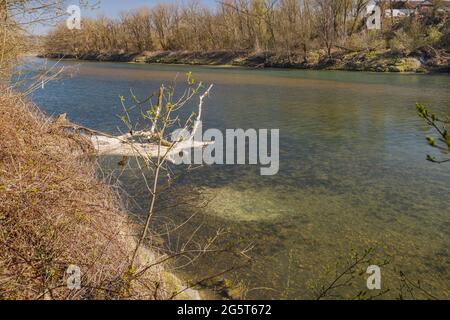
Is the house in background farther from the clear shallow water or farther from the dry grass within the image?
the dry grass

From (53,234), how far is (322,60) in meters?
54.8

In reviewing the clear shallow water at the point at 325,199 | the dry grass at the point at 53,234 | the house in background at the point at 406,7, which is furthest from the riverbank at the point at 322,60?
the dry grass at the point at 53,234

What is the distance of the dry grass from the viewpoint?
4707 mm

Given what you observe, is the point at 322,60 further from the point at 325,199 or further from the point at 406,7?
the point at 325,199

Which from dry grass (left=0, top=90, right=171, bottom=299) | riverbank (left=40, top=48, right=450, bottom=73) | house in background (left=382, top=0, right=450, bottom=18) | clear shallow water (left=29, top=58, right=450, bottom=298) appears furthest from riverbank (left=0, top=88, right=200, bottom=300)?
house in background (left=382, top=0, right=450, bottom=18)

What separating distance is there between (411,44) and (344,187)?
47.1 m

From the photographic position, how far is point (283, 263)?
24.5 feet

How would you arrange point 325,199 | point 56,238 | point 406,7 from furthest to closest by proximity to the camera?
point 406,7 → point 325,199 → point 56,238

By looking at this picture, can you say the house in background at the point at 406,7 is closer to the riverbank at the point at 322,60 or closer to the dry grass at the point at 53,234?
the riverbank at the point at 322,60

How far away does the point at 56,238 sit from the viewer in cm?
530

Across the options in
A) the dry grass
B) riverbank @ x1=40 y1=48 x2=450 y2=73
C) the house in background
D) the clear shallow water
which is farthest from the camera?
the house in background

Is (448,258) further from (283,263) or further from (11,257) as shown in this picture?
(11,257)

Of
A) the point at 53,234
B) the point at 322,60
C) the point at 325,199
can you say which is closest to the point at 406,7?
the point at 322,60

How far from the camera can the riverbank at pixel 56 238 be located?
471 cm
